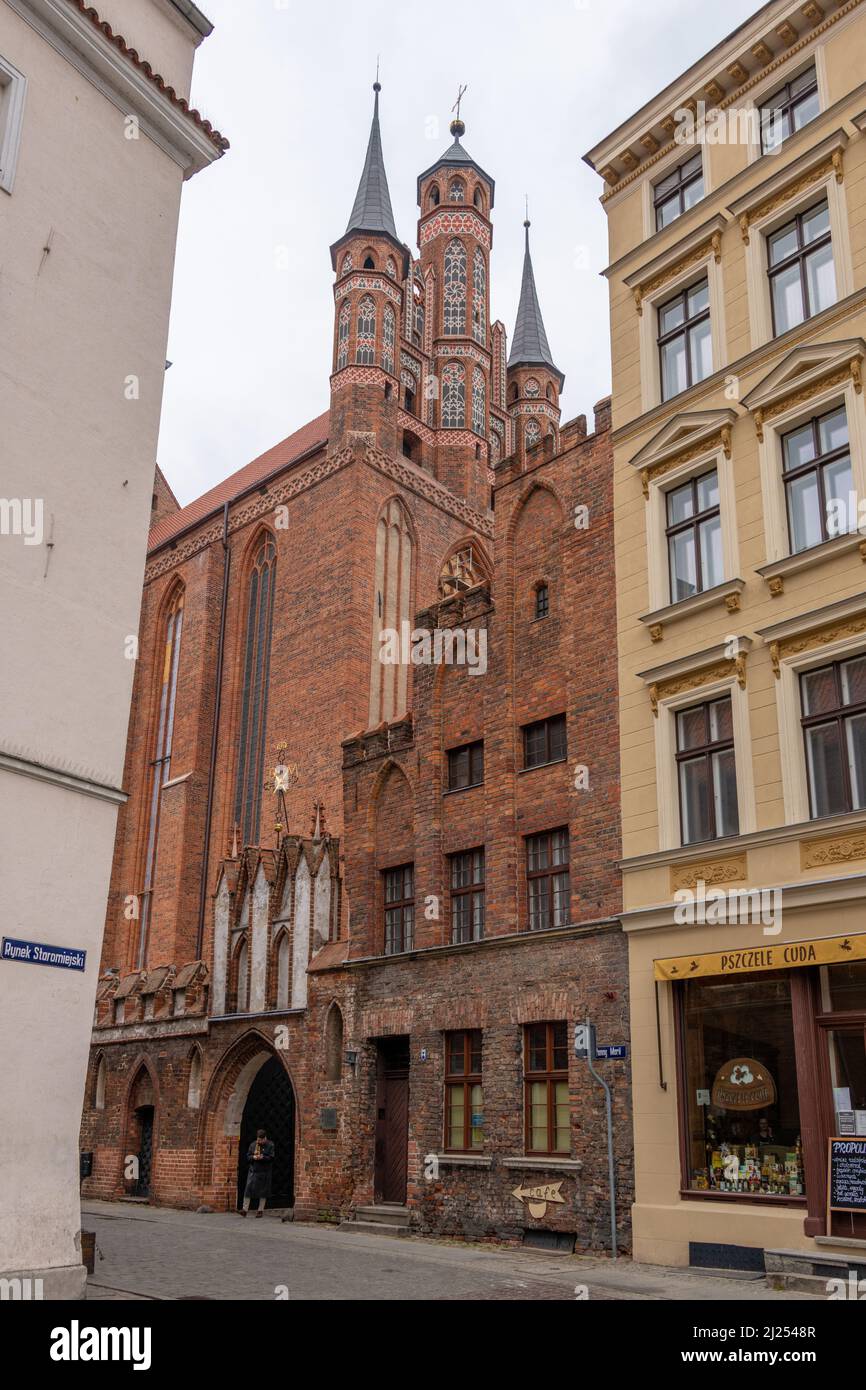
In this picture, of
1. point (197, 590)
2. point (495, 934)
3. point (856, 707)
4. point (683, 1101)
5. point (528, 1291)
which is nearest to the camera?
point (528, 1291)

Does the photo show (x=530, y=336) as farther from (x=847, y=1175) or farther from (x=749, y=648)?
(x=847, y=1175)

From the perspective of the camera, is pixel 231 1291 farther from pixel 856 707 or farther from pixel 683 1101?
pixel 856 707

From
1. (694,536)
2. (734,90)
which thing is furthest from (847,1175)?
(734,90)

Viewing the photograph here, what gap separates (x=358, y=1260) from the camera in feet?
48.3

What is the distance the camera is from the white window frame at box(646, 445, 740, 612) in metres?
15.8

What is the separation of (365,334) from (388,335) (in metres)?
0.83

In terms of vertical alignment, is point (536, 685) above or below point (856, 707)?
above

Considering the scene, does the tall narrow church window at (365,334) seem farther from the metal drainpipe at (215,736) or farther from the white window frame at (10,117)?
the white window frame at (10,117)

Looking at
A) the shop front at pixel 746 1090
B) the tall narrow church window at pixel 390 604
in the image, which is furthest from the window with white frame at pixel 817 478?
the tall narrow church window at pixel 390 604

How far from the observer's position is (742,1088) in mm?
14273

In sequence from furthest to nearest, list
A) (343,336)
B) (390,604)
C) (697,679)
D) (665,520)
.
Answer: (343,336) → (390,604) → (665,520) → (697,679)

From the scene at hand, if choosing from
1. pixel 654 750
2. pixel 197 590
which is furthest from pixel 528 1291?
pixel 197 590

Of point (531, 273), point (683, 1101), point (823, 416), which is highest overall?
point (531, 273)
